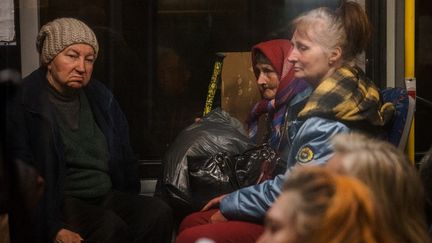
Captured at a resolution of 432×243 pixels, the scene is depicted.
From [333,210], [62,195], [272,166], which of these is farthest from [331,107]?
[62,195]

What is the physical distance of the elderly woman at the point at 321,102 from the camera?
288 centimetres

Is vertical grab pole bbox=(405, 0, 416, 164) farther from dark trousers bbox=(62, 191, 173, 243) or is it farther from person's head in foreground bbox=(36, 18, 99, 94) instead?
person's head in foreground bbox=(36, 18, 99, 94)

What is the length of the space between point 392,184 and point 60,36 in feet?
4.63

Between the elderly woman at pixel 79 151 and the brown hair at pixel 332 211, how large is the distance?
1.06 metres

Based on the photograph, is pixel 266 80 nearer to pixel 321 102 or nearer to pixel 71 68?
pixel 321 102

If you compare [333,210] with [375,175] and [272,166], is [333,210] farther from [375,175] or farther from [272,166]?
[272,166]

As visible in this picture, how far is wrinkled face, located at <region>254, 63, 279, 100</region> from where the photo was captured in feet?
10.9

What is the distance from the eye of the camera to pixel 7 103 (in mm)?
2459

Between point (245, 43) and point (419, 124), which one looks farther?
point (419, 124)

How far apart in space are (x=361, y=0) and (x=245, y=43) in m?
0.52

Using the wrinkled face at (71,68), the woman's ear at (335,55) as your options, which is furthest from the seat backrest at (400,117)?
the wrinkled face at (71,68)

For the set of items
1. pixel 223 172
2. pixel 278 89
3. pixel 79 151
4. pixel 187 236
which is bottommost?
pixel 187 236

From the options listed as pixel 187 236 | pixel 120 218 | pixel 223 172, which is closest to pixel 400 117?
pixel 223 172

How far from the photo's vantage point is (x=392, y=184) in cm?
232
